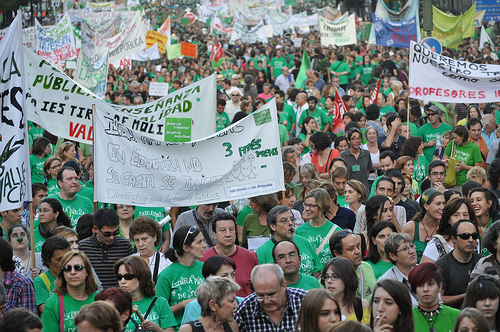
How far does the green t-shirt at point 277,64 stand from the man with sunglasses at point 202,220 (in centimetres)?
1603

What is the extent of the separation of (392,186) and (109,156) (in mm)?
2947

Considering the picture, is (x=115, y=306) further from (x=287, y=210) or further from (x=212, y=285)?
(x=287, y=210)

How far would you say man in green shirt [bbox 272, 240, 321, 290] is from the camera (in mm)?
6090

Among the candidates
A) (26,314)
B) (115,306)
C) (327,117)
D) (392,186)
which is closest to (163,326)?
(115,306)

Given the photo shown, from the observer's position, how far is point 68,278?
226 inches

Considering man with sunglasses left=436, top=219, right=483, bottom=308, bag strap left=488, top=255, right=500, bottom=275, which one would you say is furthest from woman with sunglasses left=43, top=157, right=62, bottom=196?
bag strap left=488, top=255, right=500, bottom=275

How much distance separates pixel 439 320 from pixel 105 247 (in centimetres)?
306

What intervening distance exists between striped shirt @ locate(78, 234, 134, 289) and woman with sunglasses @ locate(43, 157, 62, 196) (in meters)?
2.76

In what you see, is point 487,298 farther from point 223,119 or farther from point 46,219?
point 223,119

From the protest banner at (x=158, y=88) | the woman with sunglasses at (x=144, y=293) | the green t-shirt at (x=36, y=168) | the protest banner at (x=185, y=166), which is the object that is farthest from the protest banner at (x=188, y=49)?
the woman with sunglasses at (x=144, y=293)

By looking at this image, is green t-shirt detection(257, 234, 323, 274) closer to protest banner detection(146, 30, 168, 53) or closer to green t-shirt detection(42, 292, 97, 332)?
green t-shirt detection(42, 292, 97, 332)

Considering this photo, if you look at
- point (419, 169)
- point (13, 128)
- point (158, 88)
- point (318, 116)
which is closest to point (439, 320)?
point (13, 128)

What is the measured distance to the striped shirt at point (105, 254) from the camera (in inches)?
272

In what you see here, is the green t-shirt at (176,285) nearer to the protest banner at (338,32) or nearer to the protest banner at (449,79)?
the protest banner at (449,79)
